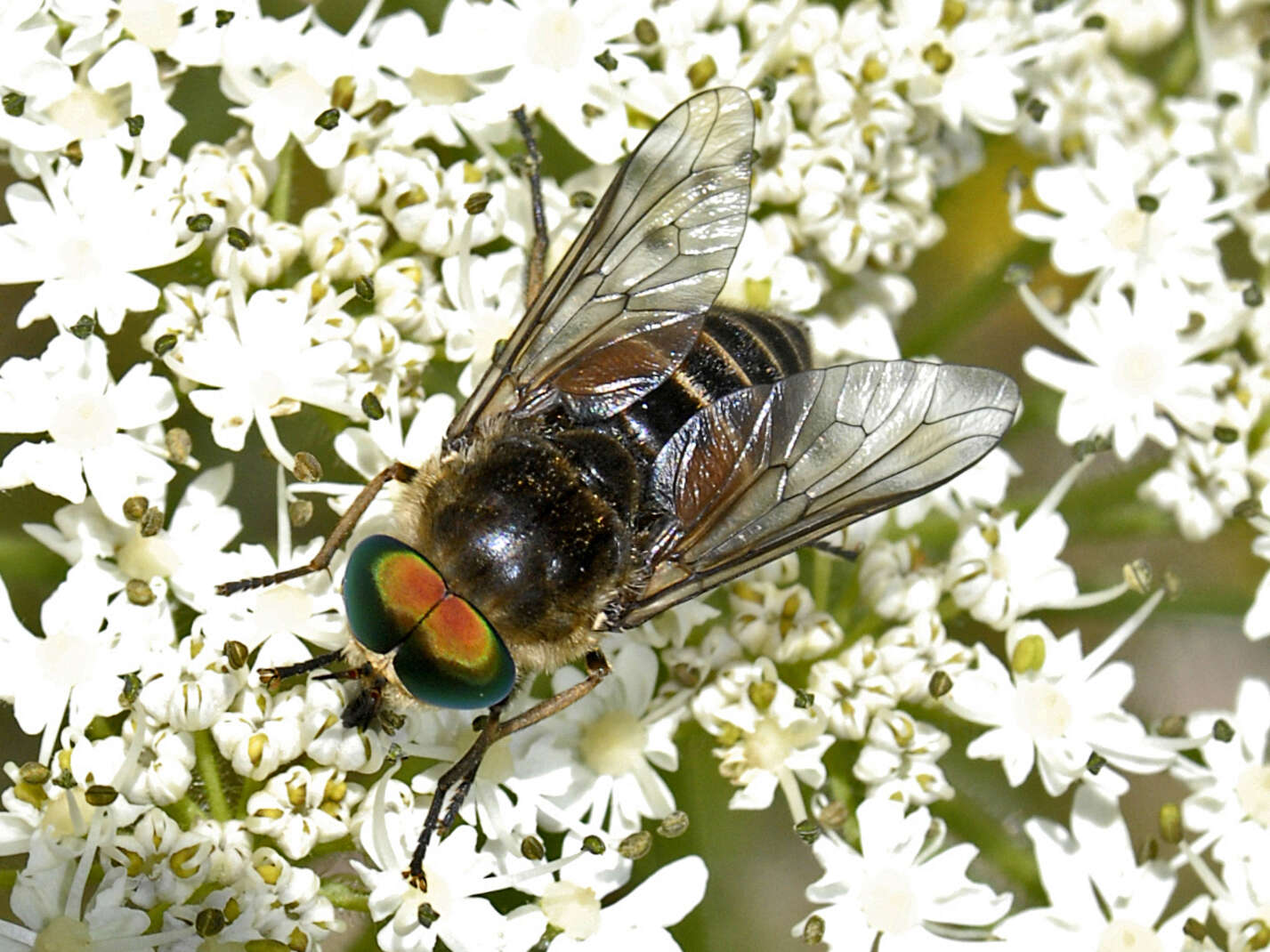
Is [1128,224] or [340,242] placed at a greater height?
[340,242]

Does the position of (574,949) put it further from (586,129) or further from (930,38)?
(930,38)

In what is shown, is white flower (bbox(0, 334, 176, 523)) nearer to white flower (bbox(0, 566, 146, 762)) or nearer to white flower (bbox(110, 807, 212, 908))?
white flower (bbox(0, 566, 146, 762))

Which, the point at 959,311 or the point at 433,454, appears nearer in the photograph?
the point at 433,454

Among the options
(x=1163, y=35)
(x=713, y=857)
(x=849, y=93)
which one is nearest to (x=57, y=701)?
(x=713, y=857)

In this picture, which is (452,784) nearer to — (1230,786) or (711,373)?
(711,373)

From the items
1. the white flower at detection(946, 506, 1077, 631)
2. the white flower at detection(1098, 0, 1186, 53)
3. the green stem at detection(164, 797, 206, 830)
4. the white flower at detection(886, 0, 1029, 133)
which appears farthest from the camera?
the white flower at detection(1098, 0, 1186, 53)

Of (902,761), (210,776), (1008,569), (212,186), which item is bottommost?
(902,761)

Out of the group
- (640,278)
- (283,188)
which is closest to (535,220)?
(640,278)

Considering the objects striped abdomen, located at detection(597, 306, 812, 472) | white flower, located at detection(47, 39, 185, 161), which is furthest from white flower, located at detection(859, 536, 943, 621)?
white flower, located at detection(47, 39, 185, 161)

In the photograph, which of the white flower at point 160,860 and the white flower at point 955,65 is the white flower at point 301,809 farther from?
the white flower at point 955,65
